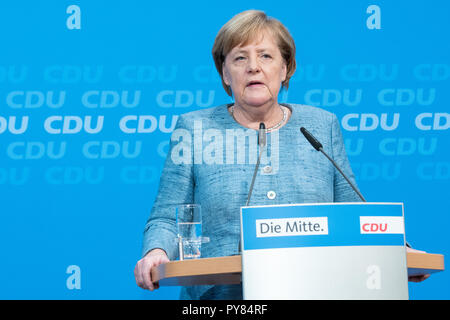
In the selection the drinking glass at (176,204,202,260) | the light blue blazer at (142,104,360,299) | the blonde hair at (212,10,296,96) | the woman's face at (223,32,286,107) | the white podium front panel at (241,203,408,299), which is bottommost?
the white podium front panel at (241,203,408,299)

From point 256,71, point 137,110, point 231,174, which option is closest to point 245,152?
point 231,174

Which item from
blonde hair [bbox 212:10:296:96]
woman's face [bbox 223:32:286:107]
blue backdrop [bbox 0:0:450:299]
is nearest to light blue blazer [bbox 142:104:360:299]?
woman's face [bbox 223:32:286:107]

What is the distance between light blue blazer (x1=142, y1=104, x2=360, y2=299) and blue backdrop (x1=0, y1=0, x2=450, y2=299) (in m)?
0.52

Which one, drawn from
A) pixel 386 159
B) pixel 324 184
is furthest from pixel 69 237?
pixel 386 159

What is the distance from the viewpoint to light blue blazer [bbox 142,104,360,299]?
7.25 ft

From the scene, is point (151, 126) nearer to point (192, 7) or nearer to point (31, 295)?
point (192, 7)

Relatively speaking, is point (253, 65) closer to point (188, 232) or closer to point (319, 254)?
point (188, 232)

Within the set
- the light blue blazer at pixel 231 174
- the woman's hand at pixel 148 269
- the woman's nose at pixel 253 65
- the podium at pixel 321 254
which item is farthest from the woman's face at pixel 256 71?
the podium at pixel 321 254

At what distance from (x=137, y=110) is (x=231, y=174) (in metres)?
0.83

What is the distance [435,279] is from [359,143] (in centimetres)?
69

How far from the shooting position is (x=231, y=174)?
228cm

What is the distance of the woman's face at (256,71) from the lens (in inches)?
92.6

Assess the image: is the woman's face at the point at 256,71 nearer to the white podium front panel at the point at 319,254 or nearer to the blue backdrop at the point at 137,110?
the blue backdrop at the point at 137,110

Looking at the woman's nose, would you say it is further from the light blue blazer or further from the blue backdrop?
the blue backdrop
